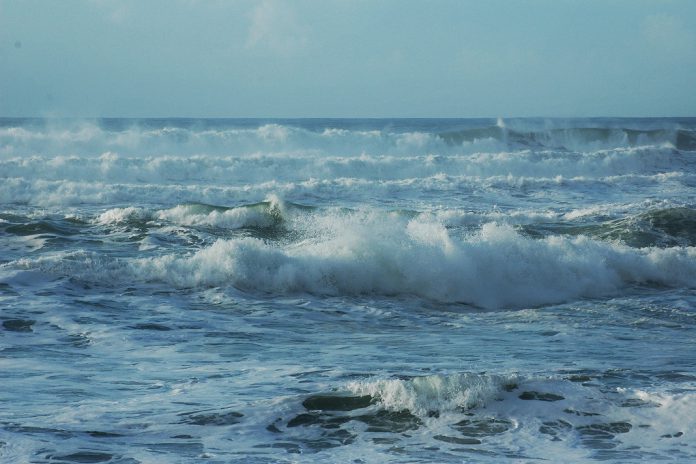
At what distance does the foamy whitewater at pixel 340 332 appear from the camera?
6.23 metres

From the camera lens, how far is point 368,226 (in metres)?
14.2

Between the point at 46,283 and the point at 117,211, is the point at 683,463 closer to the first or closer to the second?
the point at 46,283

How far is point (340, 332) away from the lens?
9781 mm

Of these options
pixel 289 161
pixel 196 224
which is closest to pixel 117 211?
pixel 196 224

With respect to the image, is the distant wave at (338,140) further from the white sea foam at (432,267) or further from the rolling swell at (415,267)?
the white sea foam at (432,267)

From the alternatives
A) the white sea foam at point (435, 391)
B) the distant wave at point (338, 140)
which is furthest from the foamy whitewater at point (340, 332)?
the distant wave at point (338, 140)

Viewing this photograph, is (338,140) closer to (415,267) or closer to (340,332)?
(415,267)

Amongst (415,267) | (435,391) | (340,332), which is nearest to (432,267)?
(415,267)

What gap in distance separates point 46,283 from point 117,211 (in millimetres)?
6443

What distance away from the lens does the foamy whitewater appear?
623 cm

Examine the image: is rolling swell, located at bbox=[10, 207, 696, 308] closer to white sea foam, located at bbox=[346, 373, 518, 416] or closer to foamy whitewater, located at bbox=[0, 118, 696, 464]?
foamy whitewater, located at bbox=[0, 118, 696, 464]

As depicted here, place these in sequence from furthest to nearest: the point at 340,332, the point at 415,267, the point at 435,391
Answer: the point at 415,267
the point at 340,332
the point at 435,391

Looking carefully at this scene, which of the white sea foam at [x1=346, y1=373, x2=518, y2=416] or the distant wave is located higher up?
the distant wave

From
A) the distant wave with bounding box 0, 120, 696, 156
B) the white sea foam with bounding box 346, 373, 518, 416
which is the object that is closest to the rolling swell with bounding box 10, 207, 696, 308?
the white sea foam with bounding box 346, 373, 518, 416
